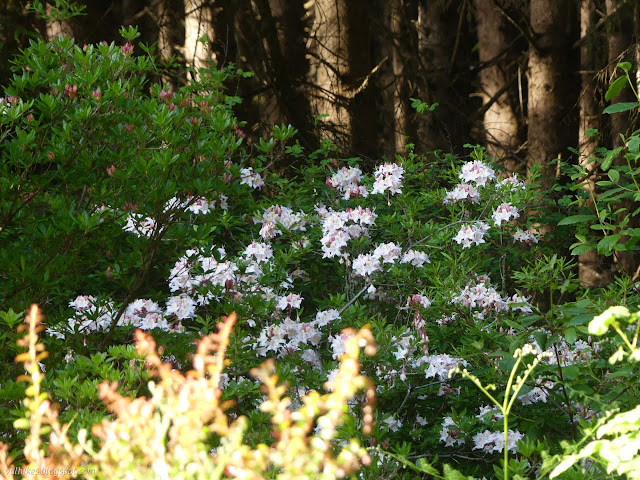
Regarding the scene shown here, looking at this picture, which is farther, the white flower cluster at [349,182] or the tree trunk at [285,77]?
the tree trunk at [285,77]

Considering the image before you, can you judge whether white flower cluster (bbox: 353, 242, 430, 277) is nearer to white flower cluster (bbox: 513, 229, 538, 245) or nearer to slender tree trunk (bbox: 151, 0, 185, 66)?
white flower cluster (bbox: 513, 229, 538, 245)

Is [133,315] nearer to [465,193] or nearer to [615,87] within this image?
[465,193]

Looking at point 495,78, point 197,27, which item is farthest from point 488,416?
point 495,78

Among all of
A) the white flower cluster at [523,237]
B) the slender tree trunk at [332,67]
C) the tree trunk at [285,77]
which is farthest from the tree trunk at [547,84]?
the white flower cluster at [523,237]

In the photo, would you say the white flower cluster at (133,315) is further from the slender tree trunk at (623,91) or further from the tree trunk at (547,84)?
the tree trunk at (547,84)

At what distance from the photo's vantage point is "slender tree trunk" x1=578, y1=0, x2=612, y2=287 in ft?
23.6

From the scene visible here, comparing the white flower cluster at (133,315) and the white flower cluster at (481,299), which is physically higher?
the white flower cluster at (481,299)

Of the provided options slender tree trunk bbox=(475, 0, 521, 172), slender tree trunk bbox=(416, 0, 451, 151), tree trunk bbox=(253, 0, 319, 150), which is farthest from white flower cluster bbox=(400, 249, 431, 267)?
slender tree trunk bbox=(475, 0, 521, 172)

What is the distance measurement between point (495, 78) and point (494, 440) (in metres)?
6.40

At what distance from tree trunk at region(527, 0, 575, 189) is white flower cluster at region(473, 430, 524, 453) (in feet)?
15.2

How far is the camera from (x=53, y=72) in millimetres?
3209

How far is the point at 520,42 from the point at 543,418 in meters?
7.76

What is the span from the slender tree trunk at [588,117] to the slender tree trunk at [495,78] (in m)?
0.96

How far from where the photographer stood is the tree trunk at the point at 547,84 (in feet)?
24.9
